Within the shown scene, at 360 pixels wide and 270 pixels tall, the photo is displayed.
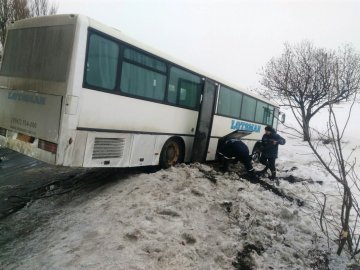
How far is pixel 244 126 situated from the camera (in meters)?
13.9

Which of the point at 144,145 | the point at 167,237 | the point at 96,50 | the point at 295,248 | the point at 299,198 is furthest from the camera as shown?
the point at 299,198

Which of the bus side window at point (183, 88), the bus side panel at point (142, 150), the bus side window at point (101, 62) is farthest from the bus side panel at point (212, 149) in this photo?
the bus side window at point (101, 62)

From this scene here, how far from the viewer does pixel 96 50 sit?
661cm

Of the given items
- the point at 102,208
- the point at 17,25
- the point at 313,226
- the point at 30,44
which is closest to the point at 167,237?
the point at 102,208

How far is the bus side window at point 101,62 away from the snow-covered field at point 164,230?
2129 millimetres

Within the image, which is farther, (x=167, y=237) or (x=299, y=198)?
(x=299, y=198)

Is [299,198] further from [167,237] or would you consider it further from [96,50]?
[96,50]

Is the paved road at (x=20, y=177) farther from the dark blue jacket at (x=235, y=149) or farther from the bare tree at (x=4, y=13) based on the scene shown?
the bare tree at (x=4, y=13)

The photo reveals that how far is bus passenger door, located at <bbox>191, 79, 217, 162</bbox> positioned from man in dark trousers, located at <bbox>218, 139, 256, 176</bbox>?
2.06 feet

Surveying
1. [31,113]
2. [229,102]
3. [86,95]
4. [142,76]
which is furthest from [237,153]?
[31,113]

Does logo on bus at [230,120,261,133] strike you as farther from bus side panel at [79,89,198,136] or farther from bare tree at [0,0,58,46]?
bare tree at [0,0,58,46]

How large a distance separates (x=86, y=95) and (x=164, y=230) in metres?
2.84

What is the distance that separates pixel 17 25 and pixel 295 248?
22.3 ft

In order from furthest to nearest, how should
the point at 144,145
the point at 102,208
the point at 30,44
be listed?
1. the point at 144,145
2. the point at 30,44
3. the point at 102,208
